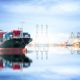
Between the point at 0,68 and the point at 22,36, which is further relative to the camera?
the point at 22,36

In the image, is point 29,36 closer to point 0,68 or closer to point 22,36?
point 22,36

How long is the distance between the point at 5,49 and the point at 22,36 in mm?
1058

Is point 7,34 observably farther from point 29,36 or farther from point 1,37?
point 29,36

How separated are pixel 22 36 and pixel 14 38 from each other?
58 cm

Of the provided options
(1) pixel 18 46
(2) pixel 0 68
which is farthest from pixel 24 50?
(2) pixel 0 68

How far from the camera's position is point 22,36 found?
18094 millimetres

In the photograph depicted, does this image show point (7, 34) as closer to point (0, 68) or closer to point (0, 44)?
point (0, 44)

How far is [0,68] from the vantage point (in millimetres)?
6840

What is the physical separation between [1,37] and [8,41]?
0.54 meters

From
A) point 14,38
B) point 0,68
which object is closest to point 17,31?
point 14,38

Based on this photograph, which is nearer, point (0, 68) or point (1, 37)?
point (0, 68)

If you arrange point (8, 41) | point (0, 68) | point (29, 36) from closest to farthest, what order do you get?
1. point (0, 68)
2. point (8, 41)
3. point (29, 36)

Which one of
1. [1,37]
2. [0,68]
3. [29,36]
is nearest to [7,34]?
[1,37]

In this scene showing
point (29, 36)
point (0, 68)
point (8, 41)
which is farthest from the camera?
point (29, 36)
